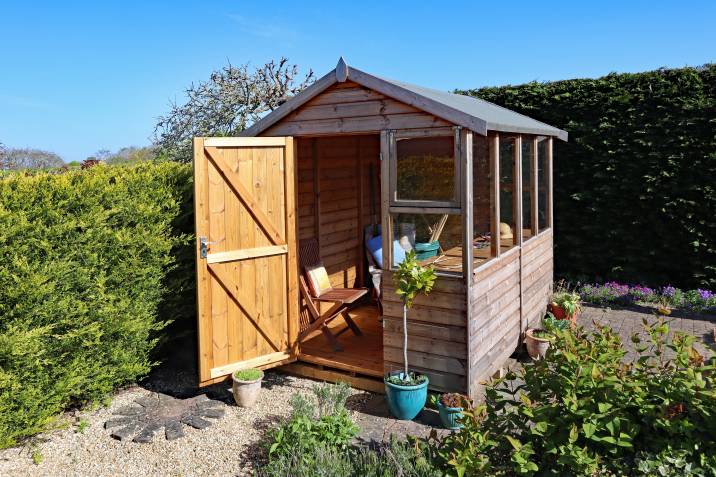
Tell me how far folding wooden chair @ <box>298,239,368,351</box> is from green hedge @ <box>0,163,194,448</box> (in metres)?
1.25

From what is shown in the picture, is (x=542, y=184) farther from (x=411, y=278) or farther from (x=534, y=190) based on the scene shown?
(x=411, y=278)

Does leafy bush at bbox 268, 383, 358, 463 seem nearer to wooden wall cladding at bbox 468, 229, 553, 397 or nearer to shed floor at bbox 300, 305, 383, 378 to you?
wooden wall cladding at bbox 468, 229, 553, 397

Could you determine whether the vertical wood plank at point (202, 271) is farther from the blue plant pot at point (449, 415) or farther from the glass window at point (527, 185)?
the glass window at point (527, 185)

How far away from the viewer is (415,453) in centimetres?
339

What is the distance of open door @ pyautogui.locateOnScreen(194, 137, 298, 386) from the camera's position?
5219mm

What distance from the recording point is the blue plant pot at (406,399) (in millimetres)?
4953

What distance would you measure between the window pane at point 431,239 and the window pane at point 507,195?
3.77 feet

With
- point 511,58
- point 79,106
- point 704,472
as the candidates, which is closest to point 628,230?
point 511,58

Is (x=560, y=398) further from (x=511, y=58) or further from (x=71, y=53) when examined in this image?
(x=71, y=53)

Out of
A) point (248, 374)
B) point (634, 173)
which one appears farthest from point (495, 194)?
point (634, 173)

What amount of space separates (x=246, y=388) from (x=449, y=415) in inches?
70.9

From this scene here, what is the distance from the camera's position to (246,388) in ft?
17.4

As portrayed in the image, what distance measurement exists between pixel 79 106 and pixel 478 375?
9277mm

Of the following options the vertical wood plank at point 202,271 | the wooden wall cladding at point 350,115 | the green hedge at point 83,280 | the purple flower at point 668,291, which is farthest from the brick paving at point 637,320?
the green hedge at point 83,280
